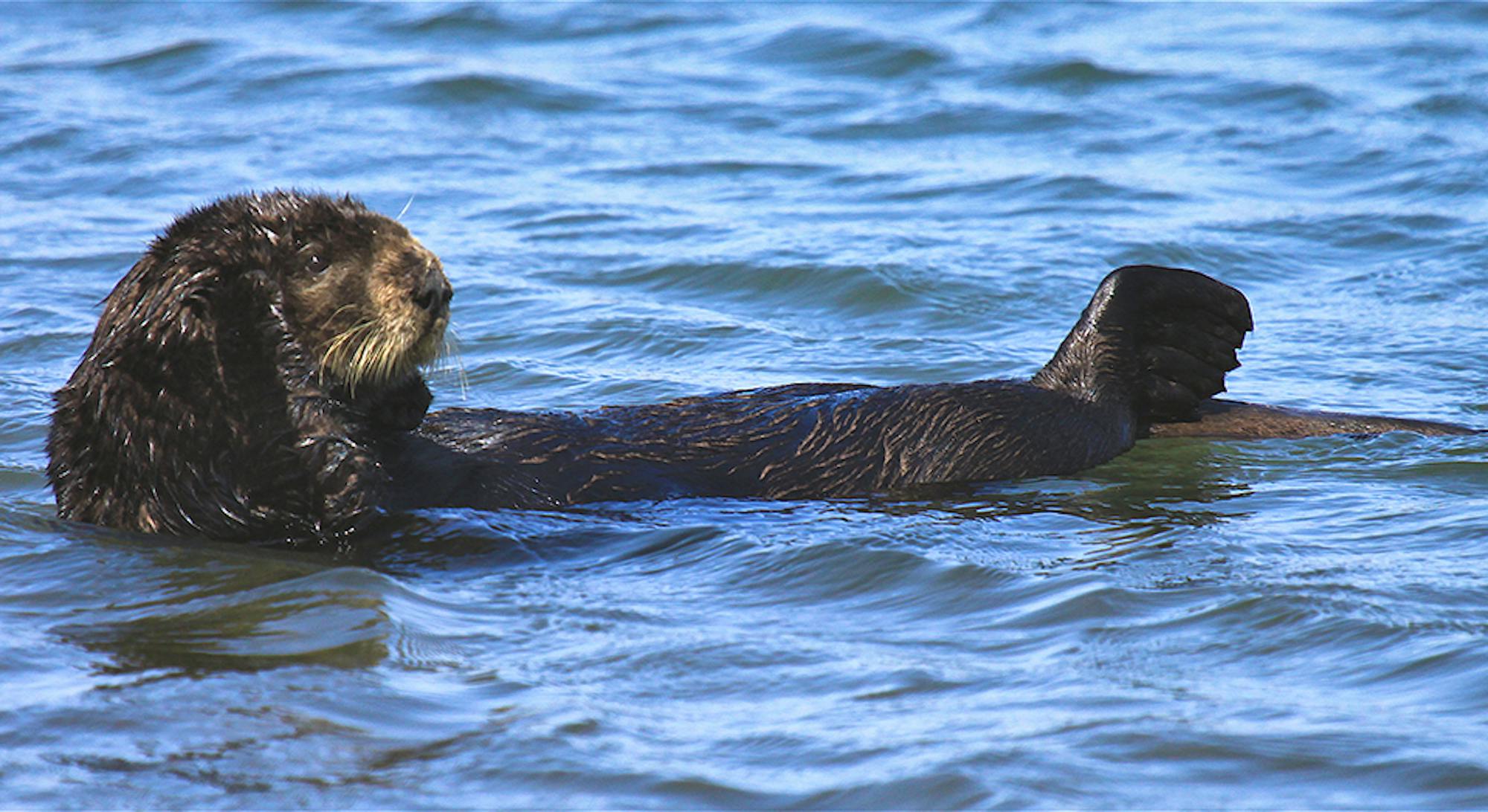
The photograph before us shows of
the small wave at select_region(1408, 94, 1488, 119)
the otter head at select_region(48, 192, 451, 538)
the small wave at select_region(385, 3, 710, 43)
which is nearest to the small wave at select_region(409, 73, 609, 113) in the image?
the small wave at select_region(385, 3, 710, 43)

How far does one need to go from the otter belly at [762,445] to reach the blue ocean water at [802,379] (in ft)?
0.28

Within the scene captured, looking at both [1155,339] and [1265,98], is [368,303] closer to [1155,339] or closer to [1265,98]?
[1155,339]

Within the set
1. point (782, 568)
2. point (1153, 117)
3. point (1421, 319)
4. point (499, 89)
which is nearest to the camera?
point (782, 568)

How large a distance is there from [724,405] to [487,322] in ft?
8.23

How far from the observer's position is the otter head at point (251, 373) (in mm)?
4250

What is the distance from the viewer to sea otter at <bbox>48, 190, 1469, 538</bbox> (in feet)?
14.0

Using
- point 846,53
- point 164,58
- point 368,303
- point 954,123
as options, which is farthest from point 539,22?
point 368,303

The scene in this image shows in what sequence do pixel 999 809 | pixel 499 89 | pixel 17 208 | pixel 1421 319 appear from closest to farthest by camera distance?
pixel 999 809, pixel 1421 319, pixel 17 208, pixel 499 89

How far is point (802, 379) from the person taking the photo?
6375mm

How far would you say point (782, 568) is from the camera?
4.37 metres

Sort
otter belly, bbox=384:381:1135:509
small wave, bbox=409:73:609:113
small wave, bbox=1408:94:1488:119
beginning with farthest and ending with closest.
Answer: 1. small wave, bbox=409:73:609:113
2. small wave, bbox=1408:94:1488:119
3. otter belly, bbox=384:381:1135:509

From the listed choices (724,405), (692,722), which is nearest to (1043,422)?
(724,405)

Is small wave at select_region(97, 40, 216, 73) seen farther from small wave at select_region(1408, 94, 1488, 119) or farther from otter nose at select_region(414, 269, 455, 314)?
otter nose at select_region(414, 269, 455, 314)

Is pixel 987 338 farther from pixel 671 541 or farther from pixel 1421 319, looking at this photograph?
pixel 671 541
